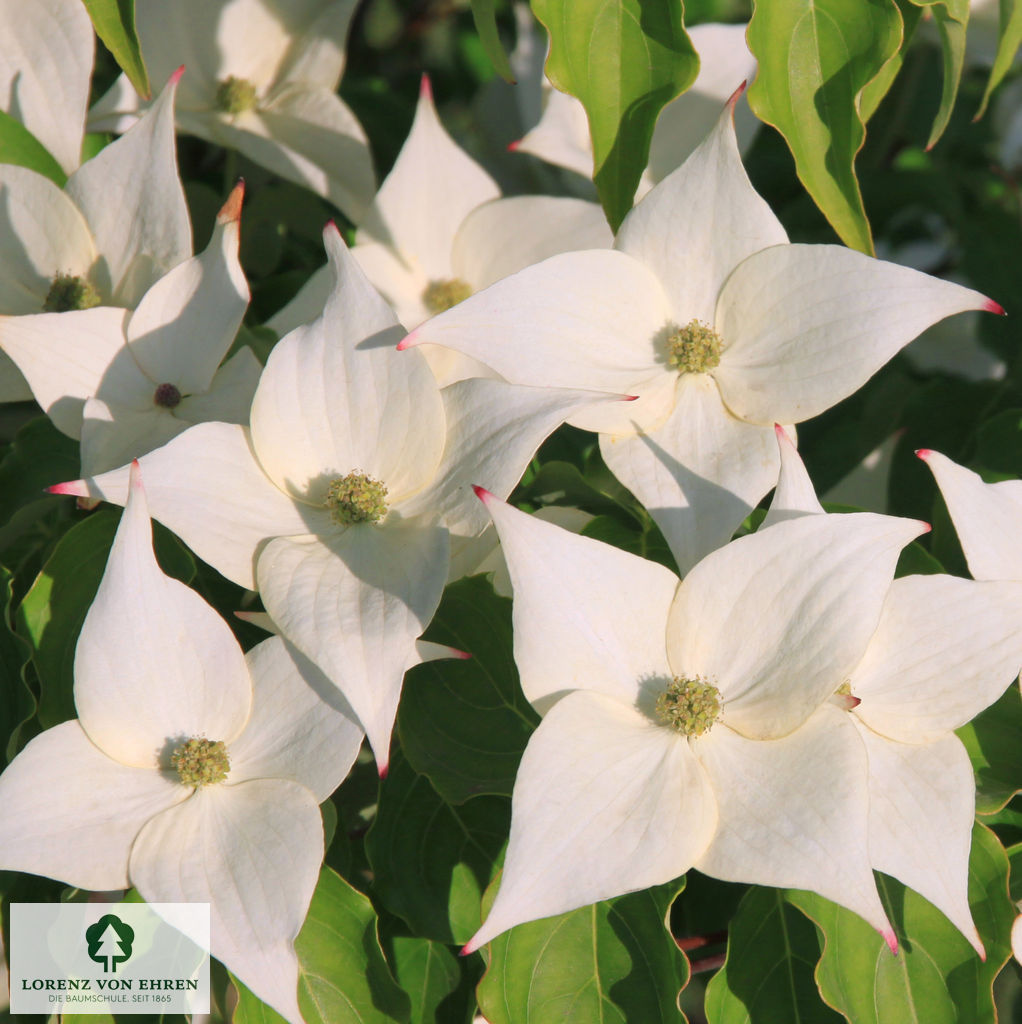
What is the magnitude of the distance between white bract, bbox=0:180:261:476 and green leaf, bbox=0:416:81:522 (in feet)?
0.24

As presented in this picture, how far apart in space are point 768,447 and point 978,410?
395mm

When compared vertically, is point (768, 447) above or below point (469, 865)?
above

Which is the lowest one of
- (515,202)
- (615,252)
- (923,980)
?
(923,980)

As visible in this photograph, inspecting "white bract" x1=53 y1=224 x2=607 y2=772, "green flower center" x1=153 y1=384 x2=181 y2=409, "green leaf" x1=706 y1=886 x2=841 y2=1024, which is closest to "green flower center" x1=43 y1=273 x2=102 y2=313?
"green flower center" x1=153 y1=384 x2=181 y2=409

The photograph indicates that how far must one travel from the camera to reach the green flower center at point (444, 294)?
0.99 metres

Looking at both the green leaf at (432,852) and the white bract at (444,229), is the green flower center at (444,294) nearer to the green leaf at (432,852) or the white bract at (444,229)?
the white bract at (444,229)

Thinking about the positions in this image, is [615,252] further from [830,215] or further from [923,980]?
[923,980]

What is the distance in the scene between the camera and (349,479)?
0.74 meters

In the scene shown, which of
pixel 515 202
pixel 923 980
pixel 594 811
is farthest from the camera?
pixel 515 202

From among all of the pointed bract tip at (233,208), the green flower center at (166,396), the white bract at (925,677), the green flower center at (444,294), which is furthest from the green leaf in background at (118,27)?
the white bract at (925,677)

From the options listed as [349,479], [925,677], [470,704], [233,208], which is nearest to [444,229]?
[233,208]

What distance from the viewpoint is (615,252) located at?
78 centimetres

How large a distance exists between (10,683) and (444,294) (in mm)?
486

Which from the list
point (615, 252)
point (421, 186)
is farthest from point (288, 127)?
point (615, 252)
